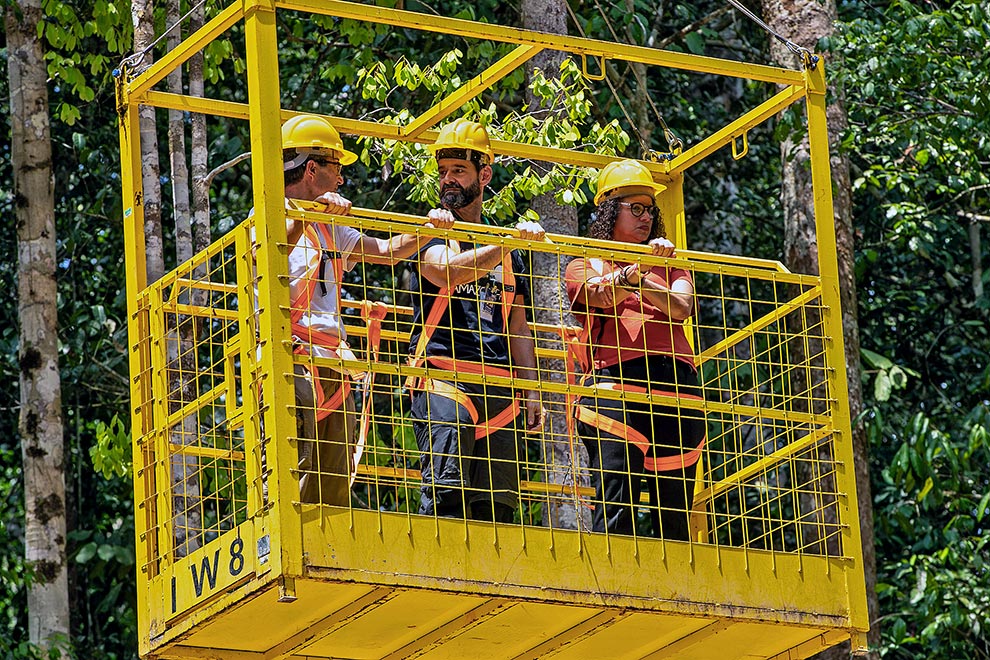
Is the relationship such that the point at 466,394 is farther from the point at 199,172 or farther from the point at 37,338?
the point at 37,338

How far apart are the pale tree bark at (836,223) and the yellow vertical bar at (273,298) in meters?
9.07

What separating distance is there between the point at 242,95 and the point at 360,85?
5.50ft

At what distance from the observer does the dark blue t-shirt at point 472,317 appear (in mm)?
9977

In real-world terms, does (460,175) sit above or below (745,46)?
below

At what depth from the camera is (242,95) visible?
68.6ft

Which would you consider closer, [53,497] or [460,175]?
[460,175]

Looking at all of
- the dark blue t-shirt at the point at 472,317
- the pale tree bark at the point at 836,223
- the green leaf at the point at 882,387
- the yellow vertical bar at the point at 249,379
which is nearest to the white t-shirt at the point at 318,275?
the yellow vertical bar at the point at 249,379

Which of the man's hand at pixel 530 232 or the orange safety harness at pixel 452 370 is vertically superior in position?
the man's hand at pixel 530 232

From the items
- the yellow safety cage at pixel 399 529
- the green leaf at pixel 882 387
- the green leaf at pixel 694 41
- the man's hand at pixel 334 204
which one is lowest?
the yellow safety cage at pixel 399 529

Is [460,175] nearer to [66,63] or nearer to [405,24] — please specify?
[405,24]

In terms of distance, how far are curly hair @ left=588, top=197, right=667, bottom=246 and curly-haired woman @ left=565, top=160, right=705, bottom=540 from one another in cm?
27

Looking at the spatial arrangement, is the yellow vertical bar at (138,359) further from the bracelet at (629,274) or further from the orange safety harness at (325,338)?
the bracelet at (629,274)

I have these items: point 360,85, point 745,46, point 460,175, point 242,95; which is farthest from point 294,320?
point 745,46

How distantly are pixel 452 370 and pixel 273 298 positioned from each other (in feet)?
3.15
